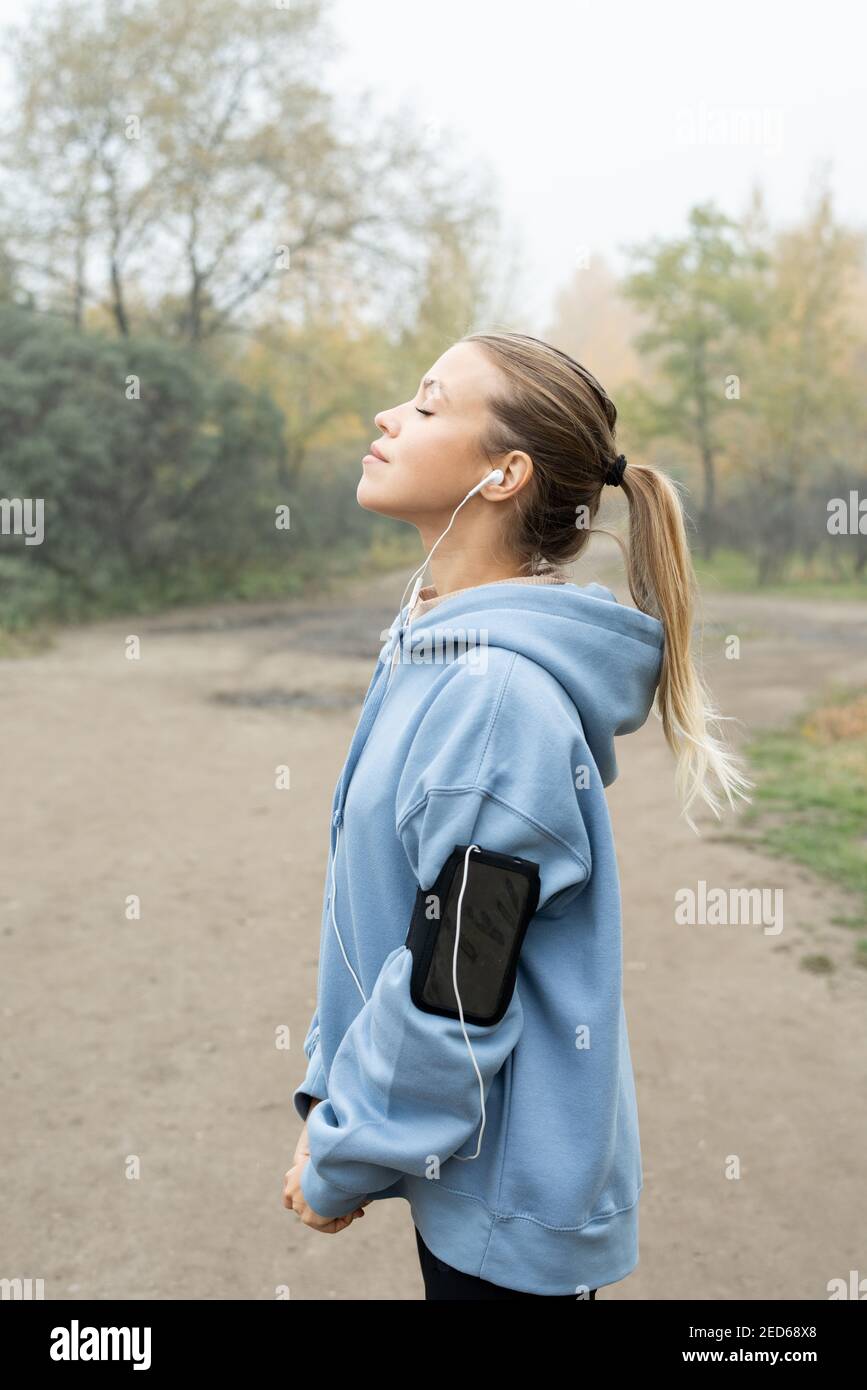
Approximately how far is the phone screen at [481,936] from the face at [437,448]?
52 cm

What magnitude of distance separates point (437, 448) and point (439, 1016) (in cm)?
72

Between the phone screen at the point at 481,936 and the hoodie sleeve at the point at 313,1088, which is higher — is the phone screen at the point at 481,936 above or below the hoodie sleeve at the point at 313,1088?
above

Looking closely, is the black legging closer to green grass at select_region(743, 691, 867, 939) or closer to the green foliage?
green grass at select_region(743, 691, 867, 939)

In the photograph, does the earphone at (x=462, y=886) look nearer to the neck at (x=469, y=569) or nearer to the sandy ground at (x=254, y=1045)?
the neck at (x=469, y=569)

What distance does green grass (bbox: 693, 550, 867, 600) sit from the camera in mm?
24312

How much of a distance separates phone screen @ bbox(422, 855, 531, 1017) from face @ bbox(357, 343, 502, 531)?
523mm

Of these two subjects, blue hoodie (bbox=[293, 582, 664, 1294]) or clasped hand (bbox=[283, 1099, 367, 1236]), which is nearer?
blue hoodie (bbox=[293, 582, 664, 1294])

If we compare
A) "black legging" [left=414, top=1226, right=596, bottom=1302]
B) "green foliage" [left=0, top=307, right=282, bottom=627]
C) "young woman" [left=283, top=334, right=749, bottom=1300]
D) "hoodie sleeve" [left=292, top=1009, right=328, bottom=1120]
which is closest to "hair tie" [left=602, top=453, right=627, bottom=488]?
"young woman" [left=283, top=334, right=749, bottom=1300]

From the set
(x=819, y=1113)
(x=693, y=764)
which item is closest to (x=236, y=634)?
(x=819, y=1113)

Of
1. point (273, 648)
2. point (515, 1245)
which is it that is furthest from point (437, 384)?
point (273, 648)

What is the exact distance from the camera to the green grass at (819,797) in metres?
6.33

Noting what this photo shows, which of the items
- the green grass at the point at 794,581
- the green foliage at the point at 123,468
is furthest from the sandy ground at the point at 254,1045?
the green grass at the point at 794,581

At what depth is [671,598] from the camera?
→ 1.74 meters

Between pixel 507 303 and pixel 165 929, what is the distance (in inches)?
1275
